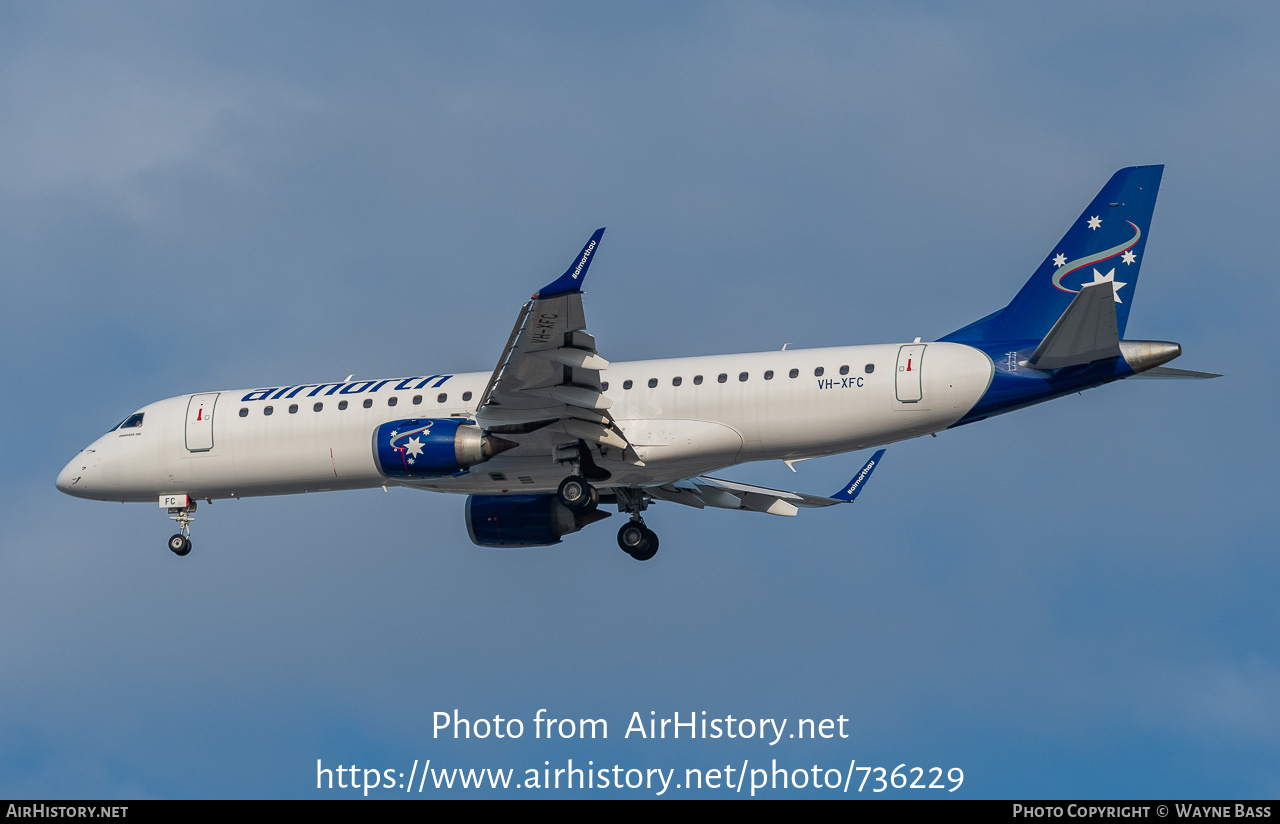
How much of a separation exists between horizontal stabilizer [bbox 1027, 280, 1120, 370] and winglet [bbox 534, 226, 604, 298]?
30.1 ft

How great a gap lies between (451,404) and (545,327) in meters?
5.23

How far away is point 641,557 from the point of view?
36719mm

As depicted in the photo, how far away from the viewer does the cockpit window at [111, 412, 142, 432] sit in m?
37.0

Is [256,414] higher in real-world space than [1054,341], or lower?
higher

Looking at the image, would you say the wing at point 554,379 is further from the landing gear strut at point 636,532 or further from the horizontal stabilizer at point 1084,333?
the horizontal stabilizer at point 1084,333

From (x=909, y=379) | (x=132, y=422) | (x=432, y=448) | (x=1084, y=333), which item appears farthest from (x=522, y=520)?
(x=1084, y=333)

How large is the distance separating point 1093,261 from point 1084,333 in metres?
2.85

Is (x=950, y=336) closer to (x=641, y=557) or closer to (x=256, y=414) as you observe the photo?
(x=641, y=557)

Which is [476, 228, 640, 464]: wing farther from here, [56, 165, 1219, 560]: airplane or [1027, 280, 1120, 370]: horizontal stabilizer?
[1027, 280, 1120, 370]: horizontal stabilizer

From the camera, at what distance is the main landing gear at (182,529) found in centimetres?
3641

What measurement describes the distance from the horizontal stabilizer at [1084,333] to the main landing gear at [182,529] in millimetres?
19252

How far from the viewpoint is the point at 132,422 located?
122ft

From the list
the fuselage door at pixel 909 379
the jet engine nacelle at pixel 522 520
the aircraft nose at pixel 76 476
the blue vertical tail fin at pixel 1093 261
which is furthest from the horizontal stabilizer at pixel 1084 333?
the aircraft nose at pixel 76 476
